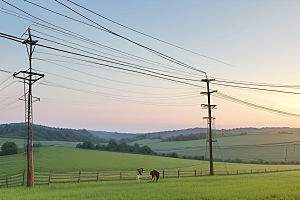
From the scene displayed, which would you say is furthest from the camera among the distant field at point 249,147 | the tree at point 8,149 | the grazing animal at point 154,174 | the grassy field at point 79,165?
the distant field at point 249,147

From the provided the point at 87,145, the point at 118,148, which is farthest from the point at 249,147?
the point at 87,145

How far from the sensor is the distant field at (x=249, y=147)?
110 meters

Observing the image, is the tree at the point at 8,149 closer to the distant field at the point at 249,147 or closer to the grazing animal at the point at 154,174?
the distant field at the point at 249,147

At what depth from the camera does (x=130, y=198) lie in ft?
74.8

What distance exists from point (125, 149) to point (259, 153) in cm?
5188

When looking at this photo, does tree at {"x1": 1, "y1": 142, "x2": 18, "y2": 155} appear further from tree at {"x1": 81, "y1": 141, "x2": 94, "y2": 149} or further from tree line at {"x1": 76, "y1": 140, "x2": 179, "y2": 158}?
tree at {"x1": 81, "y1": 141, "x2": 94, "y2": 149}

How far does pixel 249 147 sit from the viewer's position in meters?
124

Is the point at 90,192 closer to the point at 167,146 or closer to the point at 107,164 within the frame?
the point at 107,164

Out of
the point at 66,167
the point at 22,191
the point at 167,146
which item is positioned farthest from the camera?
the point at 167,146

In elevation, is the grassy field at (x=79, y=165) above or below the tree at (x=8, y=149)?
below

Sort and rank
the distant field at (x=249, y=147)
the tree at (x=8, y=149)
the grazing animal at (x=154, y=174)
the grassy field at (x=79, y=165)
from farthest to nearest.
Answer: the distant field at (x=249, y=147), the tree at (x=8, y=149), the grassy field at (x=79, y=165), the grazing animal at (x=154, y=174)

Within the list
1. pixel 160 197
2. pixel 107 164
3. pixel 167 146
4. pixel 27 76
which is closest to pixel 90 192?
pixel 160 197

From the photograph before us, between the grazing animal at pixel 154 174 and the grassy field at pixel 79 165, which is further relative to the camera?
the grassy field at pixel 79 165

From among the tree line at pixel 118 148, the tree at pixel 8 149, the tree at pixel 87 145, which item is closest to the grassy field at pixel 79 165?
the tree at pixel 8 149
